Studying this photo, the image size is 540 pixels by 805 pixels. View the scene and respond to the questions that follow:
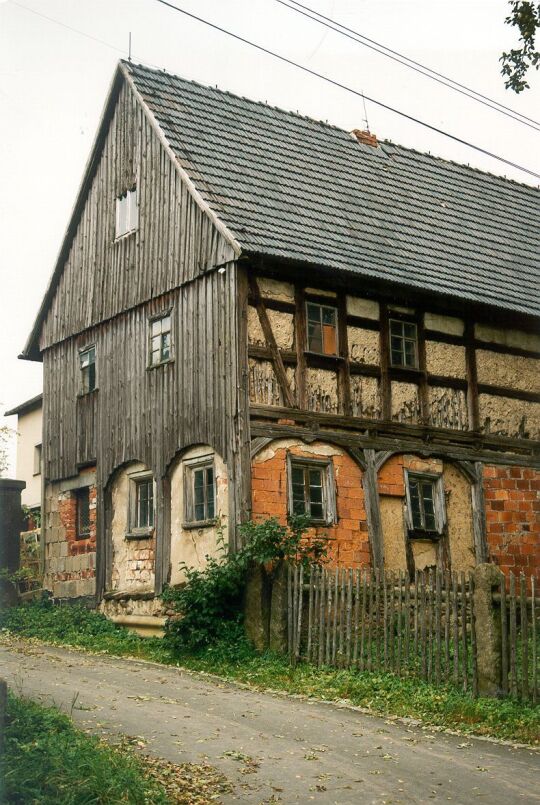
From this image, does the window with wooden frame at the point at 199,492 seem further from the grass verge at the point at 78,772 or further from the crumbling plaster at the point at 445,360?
the grass verge at the point at 78,772

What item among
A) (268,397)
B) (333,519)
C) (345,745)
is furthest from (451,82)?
(345,745)

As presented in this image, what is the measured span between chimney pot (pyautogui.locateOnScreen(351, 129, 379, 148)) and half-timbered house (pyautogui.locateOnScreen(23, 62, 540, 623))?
2.23 ft

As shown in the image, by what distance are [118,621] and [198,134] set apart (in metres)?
8.61

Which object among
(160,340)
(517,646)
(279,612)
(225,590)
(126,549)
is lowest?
(517,646)

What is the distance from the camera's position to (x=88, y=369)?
20.0 m

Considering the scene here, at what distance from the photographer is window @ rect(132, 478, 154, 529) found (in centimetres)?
1767

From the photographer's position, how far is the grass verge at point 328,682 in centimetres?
982

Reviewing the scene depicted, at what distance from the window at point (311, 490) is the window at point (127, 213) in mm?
5869

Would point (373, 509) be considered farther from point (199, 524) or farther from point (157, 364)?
point (157, 364)

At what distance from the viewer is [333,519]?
16.1 meters

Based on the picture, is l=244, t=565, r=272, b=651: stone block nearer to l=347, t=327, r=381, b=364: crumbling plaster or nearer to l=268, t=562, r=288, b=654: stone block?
l=268, t=562, r=288, b=654: stone block

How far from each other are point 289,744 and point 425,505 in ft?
29.8

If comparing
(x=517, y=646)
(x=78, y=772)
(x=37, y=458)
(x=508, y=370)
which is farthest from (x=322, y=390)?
(x=37, y=458)

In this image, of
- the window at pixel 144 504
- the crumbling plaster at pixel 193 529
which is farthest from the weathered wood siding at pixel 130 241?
the window at pixel 144 504
